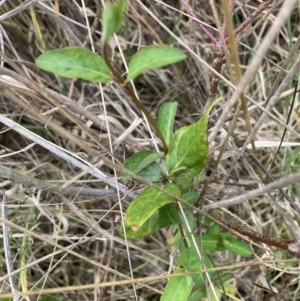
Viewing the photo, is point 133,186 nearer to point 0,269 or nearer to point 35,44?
point 0,269

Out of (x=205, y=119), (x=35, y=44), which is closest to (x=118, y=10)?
(x=205, y=119)

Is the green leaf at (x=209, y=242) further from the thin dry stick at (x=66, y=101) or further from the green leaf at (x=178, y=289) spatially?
the thin dry stick at (x=66, y=101)

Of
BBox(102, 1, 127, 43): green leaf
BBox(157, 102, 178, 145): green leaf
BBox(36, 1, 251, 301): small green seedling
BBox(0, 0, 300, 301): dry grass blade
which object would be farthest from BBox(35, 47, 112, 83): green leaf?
BBox(0, 0, 300, 301): dry grass blade

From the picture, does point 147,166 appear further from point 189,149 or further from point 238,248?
point 238,248

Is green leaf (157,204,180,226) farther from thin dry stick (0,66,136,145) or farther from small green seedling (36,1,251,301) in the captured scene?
thin dry stick (0,66,136,145)

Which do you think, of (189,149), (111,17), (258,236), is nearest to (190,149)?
(189,149)

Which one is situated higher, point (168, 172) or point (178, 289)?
point (168, 172)
